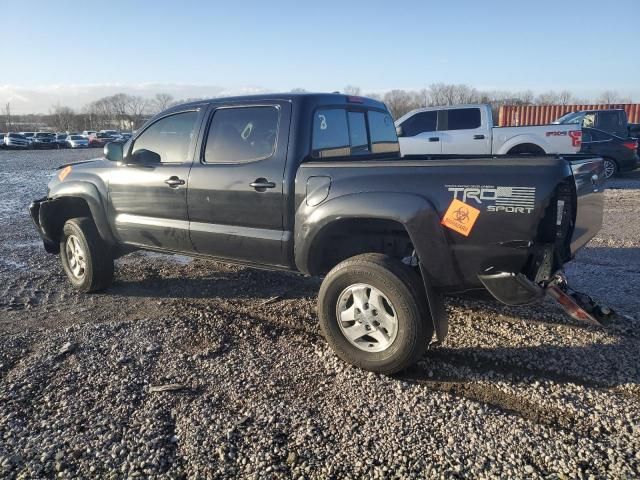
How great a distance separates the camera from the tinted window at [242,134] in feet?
13.3

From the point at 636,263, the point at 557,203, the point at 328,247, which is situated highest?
the point at 557,203

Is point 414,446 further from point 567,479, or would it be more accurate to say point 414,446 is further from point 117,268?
point 117,268

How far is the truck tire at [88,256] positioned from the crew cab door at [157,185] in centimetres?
34

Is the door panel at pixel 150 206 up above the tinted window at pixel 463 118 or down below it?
below

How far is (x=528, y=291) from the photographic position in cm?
300

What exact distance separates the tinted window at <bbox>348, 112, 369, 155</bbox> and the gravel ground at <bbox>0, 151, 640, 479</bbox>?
153cm

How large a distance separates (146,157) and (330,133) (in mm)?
1799

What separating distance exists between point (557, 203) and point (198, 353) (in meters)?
2.67

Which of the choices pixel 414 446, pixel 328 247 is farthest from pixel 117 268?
pixel 414 446

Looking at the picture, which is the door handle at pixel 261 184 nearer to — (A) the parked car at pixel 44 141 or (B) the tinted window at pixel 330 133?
(B) the tinted window at pixel 330 133

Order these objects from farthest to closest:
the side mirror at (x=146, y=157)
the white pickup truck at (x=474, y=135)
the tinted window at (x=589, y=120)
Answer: the tinted window at (x=589, y=120) → the white pickup truck at (x=474, y=135) → the side mirror at (x=146, y=157)

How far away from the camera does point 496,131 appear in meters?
11.6

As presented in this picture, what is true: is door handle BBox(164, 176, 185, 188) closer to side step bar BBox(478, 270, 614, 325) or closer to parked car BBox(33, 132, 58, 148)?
side step bar BBox(478, 270, 614, 325)

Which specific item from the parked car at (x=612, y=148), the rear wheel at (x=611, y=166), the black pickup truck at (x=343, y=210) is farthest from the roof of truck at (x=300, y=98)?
the rear wheel at (x=611, y=166)
